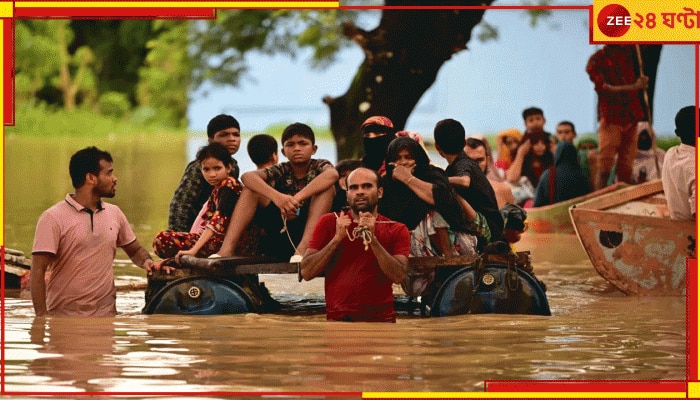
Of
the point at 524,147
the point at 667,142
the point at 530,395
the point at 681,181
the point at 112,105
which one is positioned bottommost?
the point at 530,395

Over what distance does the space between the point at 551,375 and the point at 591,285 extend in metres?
5.03

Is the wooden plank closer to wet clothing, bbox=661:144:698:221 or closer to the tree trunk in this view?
wet clothing, bbox=661:144:698:221

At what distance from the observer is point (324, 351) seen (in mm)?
9203

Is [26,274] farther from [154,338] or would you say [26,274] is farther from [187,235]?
[154,338]

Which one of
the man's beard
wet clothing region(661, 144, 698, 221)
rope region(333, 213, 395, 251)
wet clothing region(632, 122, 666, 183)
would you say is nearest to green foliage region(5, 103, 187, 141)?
wet clothing region(632, 122, 666, 183)

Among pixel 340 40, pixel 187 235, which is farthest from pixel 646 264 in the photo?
pixel 340 40

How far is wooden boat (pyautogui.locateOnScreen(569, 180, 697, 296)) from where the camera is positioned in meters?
12.4

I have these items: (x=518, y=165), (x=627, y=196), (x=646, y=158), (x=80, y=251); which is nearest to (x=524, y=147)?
(x=518, y=165)

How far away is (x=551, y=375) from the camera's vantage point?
8555 mm

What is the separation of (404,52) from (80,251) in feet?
31.0

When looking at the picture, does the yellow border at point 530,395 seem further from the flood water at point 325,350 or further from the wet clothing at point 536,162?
the wet clothing at point 536,162

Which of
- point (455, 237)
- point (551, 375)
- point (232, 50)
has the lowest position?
point (551, 375)

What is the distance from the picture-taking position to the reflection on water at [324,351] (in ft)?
27.2

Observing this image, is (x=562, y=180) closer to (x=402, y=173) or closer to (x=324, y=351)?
(x=402, y=173)
